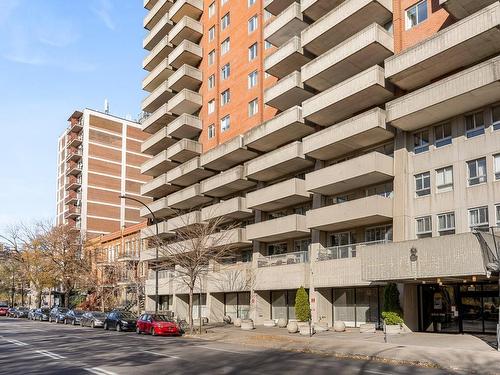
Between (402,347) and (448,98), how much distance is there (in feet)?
40.1

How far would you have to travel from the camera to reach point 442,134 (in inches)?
1192

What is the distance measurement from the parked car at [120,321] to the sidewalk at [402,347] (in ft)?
24.7

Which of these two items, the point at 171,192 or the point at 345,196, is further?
the point at 171,192

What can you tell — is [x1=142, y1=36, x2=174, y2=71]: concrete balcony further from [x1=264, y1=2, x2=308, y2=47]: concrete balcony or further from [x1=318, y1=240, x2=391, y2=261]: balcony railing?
[x1=318, y1=240, x2=391, y2=261]: balcony railing

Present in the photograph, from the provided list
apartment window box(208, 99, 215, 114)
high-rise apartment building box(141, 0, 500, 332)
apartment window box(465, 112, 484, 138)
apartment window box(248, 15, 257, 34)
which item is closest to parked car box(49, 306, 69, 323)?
high-rise apartment building box(141, 0, 500, 332)

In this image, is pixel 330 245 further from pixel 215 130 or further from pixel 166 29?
pixel 166 29

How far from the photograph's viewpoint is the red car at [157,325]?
106 feet

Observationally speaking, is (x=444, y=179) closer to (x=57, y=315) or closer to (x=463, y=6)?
(x=463, y=6)

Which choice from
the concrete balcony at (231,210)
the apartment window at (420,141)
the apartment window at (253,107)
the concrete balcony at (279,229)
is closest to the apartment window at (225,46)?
the apartment window at (253,107)

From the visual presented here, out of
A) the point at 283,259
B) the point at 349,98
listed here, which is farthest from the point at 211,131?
the point at 349,98

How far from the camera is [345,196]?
37.0 meters

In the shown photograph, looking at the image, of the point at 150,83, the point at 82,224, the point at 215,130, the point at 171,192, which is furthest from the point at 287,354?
the point at 82,224

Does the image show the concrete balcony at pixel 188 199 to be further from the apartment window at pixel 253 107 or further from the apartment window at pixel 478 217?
the apartment window at pixel 478 217

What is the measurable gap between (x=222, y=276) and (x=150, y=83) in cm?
2793
